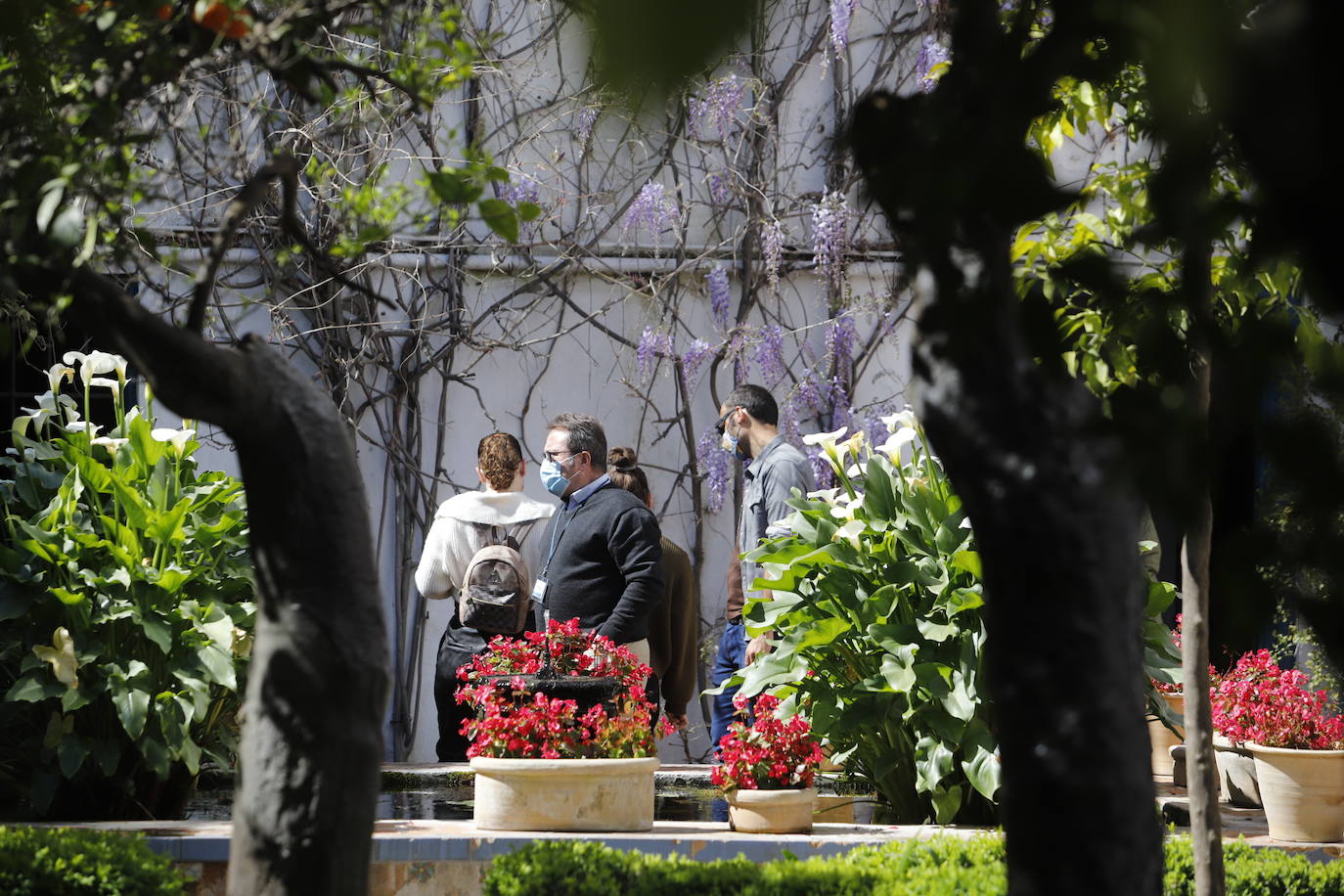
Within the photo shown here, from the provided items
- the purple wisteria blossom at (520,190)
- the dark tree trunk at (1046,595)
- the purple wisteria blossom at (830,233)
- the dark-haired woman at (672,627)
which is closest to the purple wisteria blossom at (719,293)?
the purple wisteria blossom at (830,233)

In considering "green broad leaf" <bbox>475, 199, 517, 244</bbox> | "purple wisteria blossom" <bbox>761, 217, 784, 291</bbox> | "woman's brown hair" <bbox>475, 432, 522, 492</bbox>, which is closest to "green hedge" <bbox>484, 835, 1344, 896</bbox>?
"green broad leaf" <bbox>475, 199, 517, 244</bbox>

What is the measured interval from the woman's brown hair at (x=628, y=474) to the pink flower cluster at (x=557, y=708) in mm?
1487

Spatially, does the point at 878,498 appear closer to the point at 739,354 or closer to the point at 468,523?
the point at 468,523

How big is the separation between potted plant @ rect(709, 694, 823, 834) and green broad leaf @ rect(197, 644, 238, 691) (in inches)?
59.6

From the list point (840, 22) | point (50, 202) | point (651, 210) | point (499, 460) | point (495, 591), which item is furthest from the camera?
point (651, 210)

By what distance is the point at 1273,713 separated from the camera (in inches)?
181

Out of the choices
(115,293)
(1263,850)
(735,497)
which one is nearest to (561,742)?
(1263,850)

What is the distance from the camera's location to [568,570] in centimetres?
581

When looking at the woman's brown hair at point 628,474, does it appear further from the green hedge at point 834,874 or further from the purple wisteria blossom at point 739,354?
the green hedge at point 834,874

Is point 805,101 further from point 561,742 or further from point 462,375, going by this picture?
point 561,742

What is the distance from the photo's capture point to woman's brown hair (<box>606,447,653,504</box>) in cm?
646

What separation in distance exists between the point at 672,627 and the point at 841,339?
2.71m

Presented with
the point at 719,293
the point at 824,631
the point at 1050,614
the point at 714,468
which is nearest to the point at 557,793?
the point at 824,631

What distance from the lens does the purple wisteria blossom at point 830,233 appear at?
28.5ft
